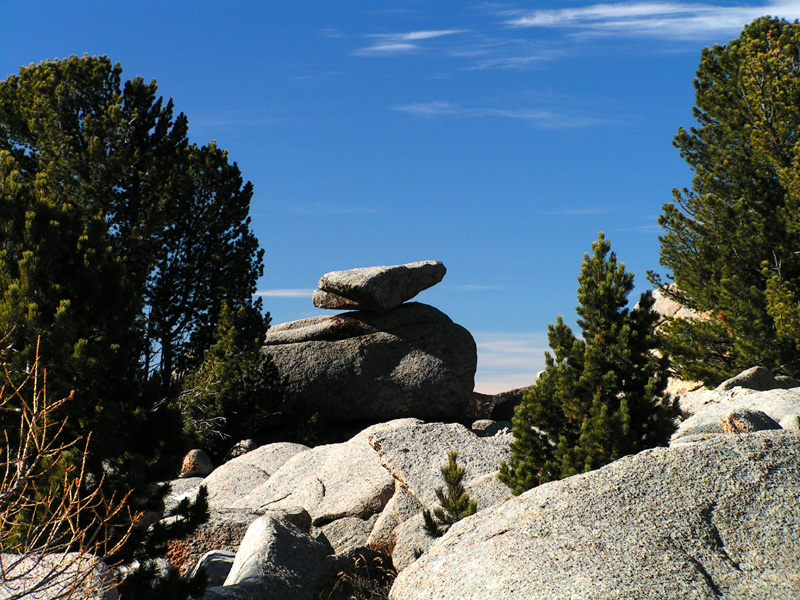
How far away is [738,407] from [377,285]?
1211cm

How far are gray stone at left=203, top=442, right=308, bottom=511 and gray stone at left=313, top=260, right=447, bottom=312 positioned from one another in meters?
6.77

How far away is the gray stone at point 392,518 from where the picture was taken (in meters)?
9.17

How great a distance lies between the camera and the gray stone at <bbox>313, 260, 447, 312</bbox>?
21188mm

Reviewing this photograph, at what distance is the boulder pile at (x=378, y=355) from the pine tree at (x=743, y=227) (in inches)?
236

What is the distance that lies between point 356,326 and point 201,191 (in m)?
5.69

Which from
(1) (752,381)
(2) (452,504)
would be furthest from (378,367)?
(2) (452,504)

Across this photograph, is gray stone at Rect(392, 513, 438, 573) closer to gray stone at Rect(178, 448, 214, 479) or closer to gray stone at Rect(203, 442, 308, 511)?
gray stone at Rect(203, 442, 308, 511)

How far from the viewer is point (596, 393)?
9320 mm

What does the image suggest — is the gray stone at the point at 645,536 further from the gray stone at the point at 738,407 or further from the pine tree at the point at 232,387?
the pine tree at the point at 232,387

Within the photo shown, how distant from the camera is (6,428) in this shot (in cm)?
787

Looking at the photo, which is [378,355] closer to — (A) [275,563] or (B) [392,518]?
(B) [392,518]

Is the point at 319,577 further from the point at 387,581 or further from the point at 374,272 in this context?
the point at 374,272

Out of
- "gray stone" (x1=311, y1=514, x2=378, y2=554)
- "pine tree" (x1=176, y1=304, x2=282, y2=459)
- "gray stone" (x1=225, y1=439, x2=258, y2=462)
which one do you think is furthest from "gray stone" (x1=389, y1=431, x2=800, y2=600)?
"gray stone" (x1=225, y1=439, x2=258, y2=462)

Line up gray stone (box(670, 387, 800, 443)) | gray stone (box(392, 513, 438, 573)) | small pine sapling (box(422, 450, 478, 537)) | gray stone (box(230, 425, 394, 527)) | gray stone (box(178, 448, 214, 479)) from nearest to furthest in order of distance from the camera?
small pine sapling (box(422, 450, 478, 537)), gray stone (box(392, 513, 438, 573)), gray stone (box(670, 387, 800, 443)), gray stone (box(230, 425, 394, 527)), gray stone (box(178, 448, 214, 479))
